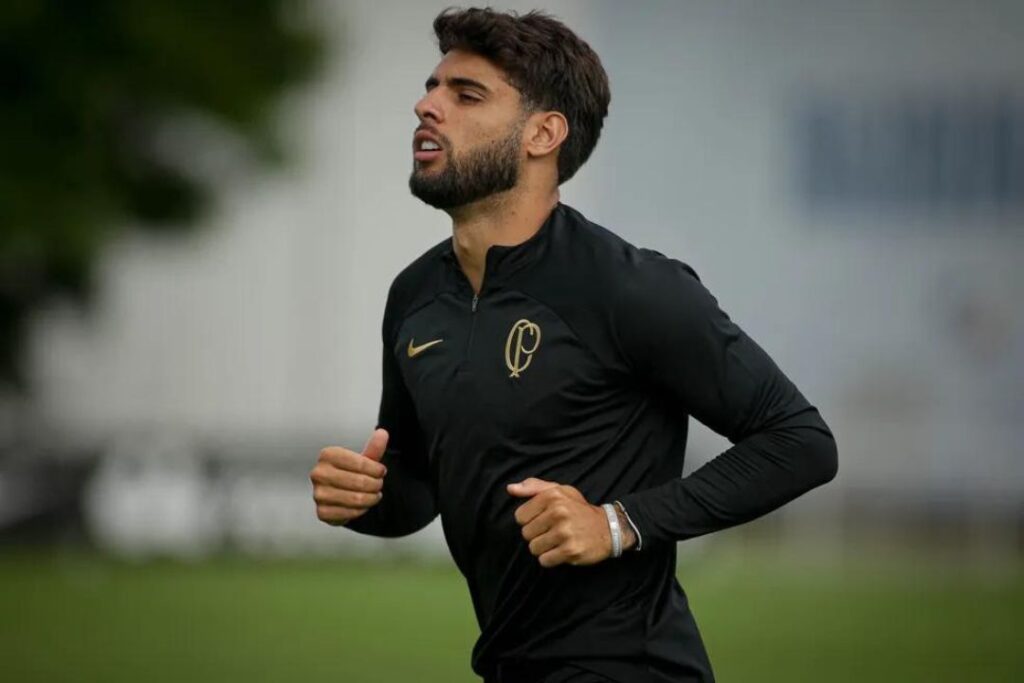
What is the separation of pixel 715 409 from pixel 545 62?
1037 mm

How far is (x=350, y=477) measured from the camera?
5.72 metres

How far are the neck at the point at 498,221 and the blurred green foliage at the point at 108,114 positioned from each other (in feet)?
81.1

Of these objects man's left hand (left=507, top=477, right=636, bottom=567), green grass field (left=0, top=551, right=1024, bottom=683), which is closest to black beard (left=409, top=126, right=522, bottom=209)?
man's left hand (left=507, top=477, right=636, bottom=567)

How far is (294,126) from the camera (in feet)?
120

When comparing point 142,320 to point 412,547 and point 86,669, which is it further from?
point 86,669

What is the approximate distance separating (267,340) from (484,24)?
2814 centimetres

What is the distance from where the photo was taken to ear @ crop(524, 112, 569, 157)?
19.0 ft

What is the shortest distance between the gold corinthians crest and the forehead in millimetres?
621

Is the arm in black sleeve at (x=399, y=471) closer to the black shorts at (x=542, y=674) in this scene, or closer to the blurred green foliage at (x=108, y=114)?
the black shorts at (x=542, y=674)

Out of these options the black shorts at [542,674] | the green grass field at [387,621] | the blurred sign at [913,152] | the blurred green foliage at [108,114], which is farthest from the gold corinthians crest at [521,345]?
the blurred sign at [913,152]

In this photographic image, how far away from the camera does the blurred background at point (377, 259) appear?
82.5 feet

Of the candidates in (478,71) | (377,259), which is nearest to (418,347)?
(478,71)

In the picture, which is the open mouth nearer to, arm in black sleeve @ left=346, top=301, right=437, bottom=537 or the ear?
the ear

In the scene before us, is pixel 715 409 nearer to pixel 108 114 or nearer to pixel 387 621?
pixel 387 621
